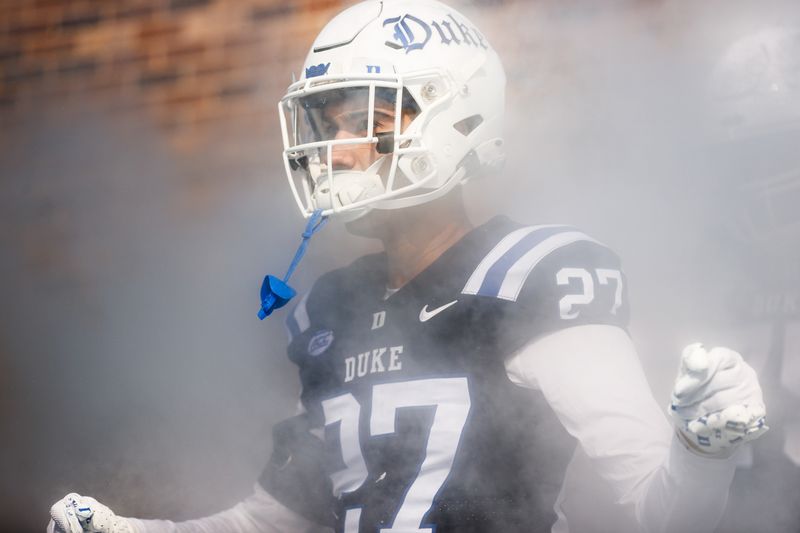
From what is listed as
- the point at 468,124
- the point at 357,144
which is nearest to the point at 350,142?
the point at 357,144

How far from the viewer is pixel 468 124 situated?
1.62m

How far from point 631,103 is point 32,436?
150cm

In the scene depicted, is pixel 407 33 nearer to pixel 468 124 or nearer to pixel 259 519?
pixel 468 124

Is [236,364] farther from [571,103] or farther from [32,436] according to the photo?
[571,103]

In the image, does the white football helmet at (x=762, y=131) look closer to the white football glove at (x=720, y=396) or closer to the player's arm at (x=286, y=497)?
the white football glove at (x=720, y=396)

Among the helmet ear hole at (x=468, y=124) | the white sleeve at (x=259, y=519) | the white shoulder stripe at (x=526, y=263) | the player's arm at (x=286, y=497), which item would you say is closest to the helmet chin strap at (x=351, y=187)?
the helmet ear hole at (x=468, y=124)

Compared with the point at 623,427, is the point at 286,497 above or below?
below

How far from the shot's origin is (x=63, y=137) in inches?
93.1

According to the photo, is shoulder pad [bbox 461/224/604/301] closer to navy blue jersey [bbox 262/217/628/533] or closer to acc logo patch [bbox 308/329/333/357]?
navy blue jersey [bbox 262/217/628/533]

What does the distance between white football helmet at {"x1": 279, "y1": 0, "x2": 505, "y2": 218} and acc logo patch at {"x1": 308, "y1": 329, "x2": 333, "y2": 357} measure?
0.21 meters

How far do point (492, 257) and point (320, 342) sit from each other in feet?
1.14

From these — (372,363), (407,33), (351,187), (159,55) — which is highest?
(159,55)

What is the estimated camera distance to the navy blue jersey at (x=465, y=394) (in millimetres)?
1406

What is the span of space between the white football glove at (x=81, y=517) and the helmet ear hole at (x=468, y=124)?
0.79 m
